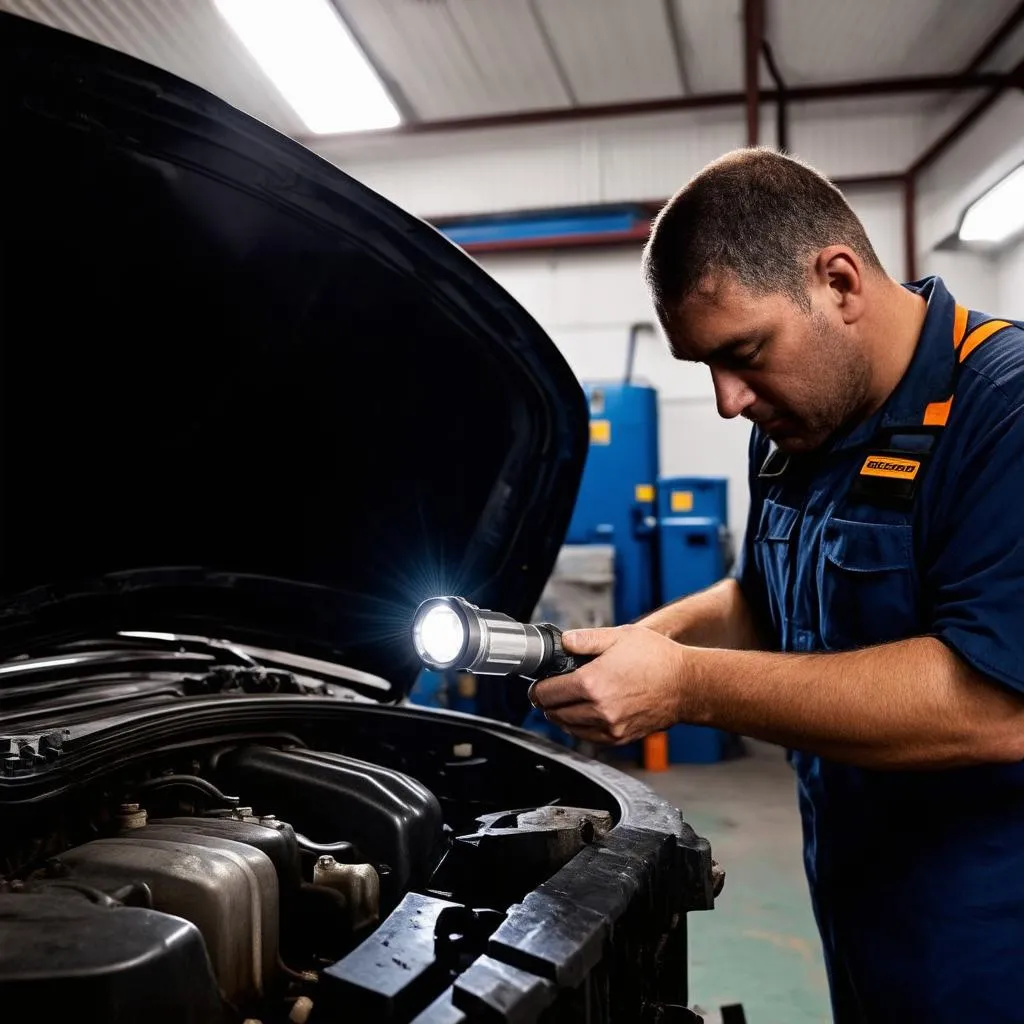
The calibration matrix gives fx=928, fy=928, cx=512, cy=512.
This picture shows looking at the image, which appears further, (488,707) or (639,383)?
(639,383)

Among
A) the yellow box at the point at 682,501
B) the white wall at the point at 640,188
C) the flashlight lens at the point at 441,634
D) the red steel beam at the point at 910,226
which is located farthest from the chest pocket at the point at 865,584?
the red steel beam at the point at 910,226

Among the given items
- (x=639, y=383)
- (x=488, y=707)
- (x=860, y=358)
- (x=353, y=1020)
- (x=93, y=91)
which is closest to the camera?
(x=353, y=1020)

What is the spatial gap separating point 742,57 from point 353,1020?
6066 millimetres

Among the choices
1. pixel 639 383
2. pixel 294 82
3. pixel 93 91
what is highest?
pixel 294 82

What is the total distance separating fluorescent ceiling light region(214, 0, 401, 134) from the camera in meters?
4.84

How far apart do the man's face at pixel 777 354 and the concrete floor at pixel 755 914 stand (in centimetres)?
195

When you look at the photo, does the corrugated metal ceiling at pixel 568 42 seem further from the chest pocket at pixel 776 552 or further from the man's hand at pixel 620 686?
the man's hand at pixel 620 686

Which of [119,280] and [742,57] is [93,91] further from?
[742,57]

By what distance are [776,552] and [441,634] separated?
2.16 feet

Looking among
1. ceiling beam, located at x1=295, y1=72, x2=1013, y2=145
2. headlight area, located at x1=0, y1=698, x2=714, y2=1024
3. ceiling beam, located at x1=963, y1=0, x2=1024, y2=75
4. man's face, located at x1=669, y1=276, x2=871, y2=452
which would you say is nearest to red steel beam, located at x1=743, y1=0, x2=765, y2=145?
ceiling beam, located at x1=295, y1=72, x2=1013, y2=145

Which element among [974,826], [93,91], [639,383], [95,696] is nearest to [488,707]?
[95,696]

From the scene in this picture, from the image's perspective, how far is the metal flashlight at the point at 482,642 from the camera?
109 cm

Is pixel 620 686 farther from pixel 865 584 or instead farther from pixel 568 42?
pixel 568 42

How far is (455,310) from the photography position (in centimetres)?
152
